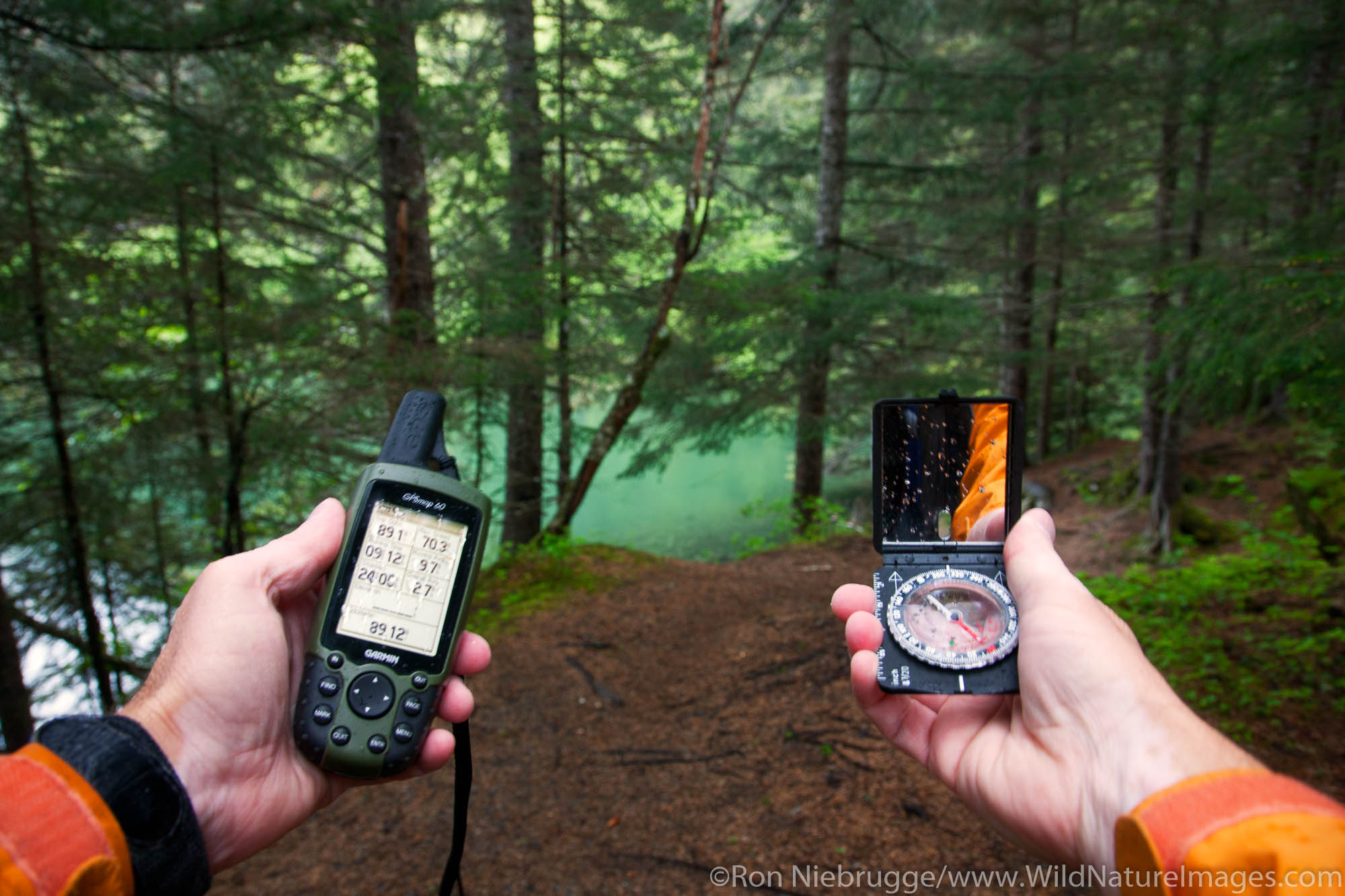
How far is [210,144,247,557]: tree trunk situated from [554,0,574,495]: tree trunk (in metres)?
3.28

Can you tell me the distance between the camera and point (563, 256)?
9195 millimetres

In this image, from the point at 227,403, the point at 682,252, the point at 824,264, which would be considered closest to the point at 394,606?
the point at 682,252

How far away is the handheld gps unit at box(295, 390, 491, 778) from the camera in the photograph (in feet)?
4.99

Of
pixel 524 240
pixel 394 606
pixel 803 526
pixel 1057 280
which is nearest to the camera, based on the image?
pixel 394 606

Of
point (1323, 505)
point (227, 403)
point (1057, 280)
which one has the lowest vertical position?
point (1323, 505)

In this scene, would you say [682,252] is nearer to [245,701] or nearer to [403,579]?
[403,579]

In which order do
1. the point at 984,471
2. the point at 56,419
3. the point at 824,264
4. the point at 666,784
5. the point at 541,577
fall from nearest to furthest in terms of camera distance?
1. the point at 984,471
2. the point at 666,784
3. the point at 56,419
4. the point at 541,577
5. the point at 824,264

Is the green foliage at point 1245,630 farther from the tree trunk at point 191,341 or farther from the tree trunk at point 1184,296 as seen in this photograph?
the tree trunk at point 191,341

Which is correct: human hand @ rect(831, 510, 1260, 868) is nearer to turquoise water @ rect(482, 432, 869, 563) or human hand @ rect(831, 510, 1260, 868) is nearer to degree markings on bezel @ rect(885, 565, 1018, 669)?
degree markings on bezel @ rect(885, 565, 1018, 669)

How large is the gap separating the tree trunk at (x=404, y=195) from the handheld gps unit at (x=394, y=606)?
4075mm

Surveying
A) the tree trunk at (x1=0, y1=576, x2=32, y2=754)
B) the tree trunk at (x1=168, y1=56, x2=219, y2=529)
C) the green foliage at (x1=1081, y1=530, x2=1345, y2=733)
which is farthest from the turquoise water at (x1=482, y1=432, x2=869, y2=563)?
the tree trunk at (x1=0, y1=576, x2=32, y2=754)

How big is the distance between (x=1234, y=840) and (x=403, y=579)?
164 centimetres

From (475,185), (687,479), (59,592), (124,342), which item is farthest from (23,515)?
(687,479)

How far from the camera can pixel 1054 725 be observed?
1396 millimetres
